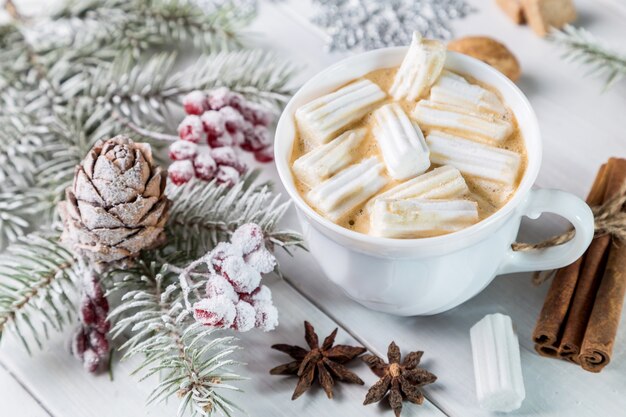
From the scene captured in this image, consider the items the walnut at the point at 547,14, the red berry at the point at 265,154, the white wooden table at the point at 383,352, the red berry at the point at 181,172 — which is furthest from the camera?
the walnut at the point at 547,14

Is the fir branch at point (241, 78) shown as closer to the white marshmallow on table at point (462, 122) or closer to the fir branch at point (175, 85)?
the fir branch at point (175, 85)

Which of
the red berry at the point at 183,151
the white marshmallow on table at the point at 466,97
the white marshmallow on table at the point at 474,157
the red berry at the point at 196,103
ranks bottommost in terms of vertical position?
the red berry at the point at 183,151

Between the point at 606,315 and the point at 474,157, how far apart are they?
276 millimetres

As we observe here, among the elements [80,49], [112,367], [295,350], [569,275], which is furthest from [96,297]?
[569,275]

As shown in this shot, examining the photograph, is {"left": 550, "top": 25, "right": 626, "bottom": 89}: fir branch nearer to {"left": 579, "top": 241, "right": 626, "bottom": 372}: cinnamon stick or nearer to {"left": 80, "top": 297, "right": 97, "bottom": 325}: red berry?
{"left": 579, "top": 241, "right": 626, "bottom": 372}: cinnamon stick

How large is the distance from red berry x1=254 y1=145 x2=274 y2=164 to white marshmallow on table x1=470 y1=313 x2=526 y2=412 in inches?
17.3

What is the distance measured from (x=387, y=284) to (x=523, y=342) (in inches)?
9.0

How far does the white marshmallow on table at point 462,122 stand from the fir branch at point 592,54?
390 millimetres

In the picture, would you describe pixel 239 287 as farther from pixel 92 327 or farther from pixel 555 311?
pixel 555 311

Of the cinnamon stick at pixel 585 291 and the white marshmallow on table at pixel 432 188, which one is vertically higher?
the white marshmallow on table at pixel 432 188

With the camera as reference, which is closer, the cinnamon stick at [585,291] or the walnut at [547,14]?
the cinnamon stick at [585,291]

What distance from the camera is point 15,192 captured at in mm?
1322

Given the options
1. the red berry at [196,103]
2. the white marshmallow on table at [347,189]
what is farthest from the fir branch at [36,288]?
the white marshmallow on table at [347,189]

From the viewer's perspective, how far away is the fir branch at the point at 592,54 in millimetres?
1376
